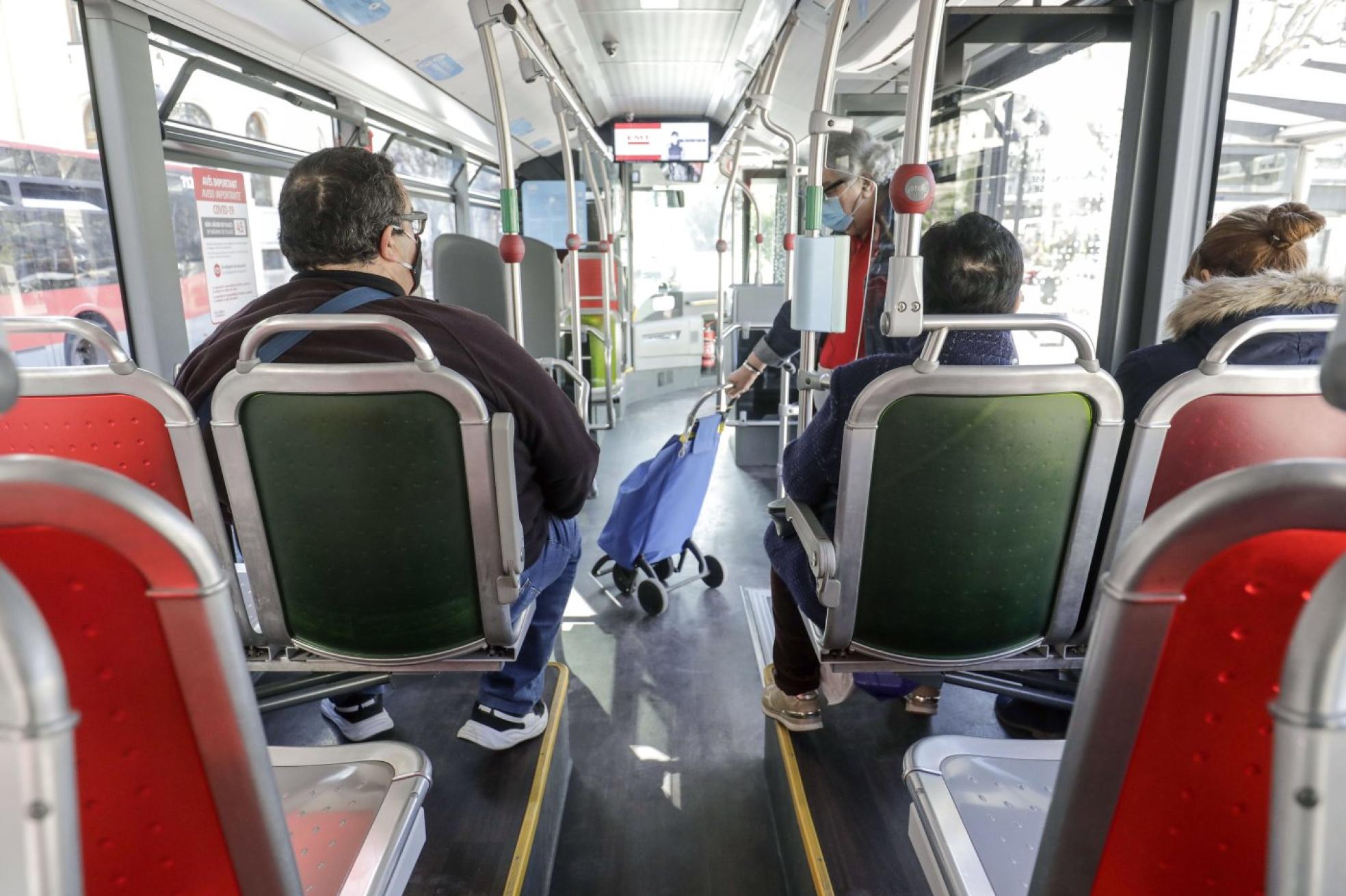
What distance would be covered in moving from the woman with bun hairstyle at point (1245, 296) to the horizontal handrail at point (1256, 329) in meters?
0.23

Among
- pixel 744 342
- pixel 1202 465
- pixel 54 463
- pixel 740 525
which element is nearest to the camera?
pixel 54 463

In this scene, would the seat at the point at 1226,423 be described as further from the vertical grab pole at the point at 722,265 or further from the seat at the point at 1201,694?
the vertical grab pole at the point at 722,265

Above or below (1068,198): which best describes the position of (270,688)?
below

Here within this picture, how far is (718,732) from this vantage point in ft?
8.59

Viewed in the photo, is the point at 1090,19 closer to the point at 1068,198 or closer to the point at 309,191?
the point at 1068,198

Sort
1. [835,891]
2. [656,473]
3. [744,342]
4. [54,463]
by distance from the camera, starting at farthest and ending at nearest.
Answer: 1. [744,342]
2. [656,473]
3. [835,891]
4. [54,463]

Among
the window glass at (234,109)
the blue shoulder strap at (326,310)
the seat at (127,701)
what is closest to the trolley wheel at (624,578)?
the blue shoulder strap at (326,310)

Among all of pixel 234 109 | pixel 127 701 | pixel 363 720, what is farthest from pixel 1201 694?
pixel 234 109

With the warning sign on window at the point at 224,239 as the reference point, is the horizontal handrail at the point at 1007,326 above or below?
below

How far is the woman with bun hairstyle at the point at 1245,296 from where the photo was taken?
165 centimetres

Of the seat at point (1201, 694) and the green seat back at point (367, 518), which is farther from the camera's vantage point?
the green seat back at point (367, 518)

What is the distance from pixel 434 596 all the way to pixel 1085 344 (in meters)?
1.35

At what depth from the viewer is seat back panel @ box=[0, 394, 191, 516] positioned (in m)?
1.56

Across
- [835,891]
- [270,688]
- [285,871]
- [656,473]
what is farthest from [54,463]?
[656,473]
